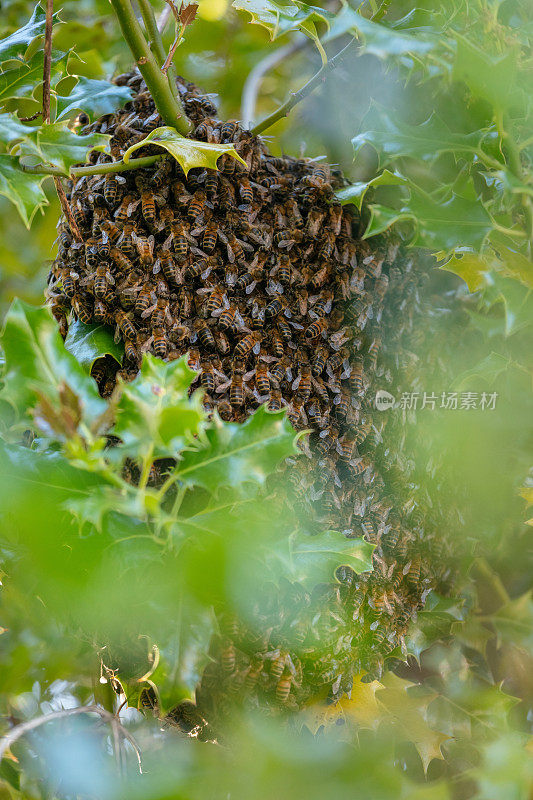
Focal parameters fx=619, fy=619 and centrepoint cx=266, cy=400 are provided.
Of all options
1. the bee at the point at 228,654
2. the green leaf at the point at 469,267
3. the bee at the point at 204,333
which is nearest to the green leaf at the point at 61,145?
the bee at the point at 204,333

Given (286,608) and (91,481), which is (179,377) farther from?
(286,608)

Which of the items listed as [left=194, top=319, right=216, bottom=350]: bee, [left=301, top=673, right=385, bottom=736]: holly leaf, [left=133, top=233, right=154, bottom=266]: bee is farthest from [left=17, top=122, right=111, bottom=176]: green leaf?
[left=301, top=673, right=385, bottom=736]: holly leaf

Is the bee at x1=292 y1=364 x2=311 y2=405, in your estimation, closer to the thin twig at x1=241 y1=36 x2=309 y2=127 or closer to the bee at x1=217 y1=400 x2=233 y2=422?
the bee at x1=217 y1=400 x2=233 y2=422

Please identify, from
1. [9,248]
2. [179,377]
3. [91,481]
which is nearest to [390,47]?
[179,377]

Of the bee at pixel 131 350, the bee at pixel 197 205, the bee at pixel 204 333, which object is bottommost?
the bee at pixel 204 333

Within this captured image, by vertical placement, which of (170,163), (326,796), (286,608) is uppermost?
(170,163)

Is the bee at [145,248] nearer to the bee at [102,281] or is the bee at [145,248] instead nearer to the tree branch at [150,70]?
the bee at [102,281]
